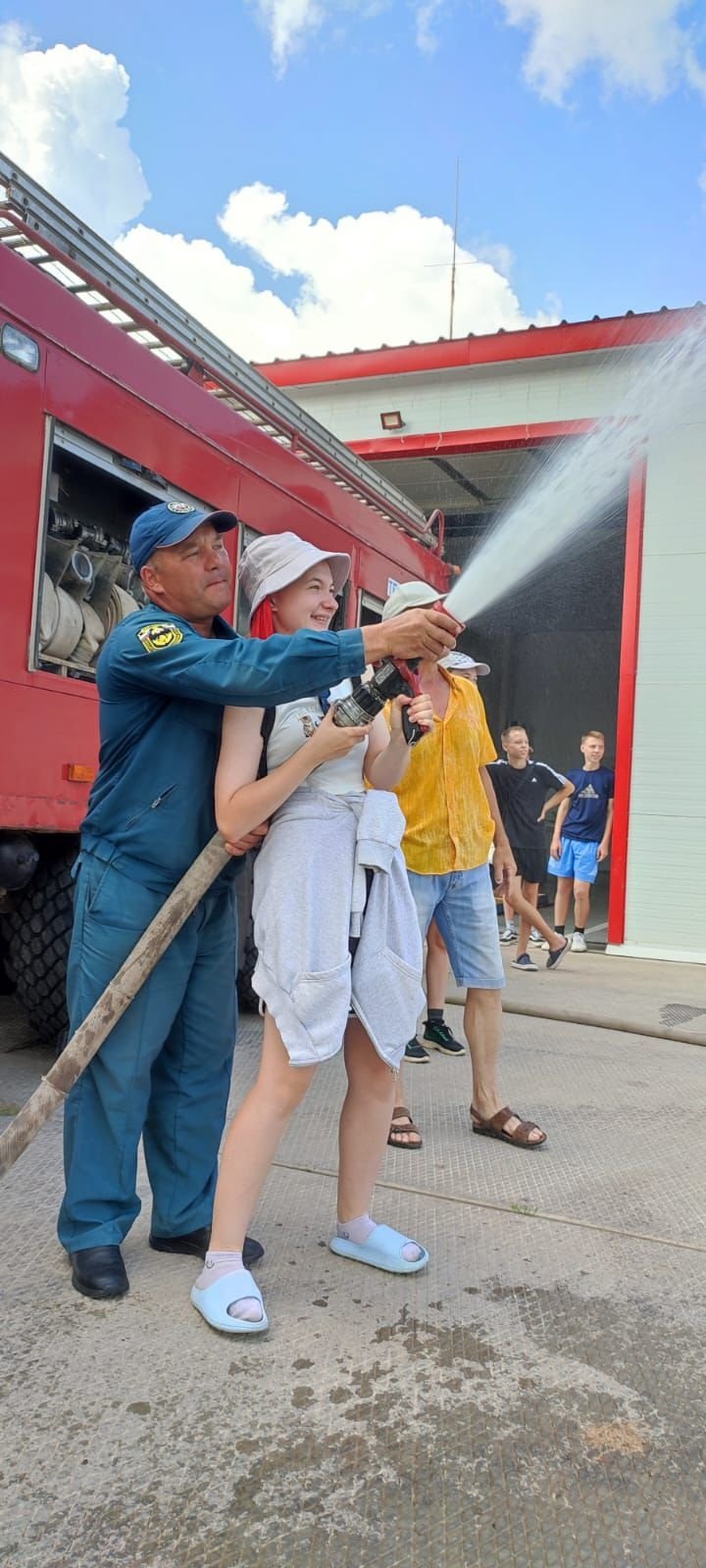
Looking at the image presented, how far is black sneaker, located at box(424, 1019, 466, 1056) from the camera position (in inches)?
192

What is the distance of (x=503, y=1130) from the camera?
11.6 ft

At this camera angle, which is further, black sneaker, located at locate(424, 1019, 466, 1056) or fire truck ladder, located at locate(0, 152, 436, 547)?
black sneaker, located at locate(424, 1019, 466, 1056)

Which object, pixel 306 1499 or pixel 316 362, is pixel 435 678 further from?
pixel 316 362

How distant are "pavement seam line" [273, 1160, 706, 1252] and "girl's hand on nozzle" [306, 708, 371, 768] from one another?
54.7 inches

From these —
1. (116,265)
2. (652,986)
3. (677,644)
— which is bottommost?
(652,986)

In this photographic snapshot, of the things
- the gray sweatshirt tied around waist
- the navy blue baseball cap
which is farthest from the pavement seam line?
the navy blue baseball cap

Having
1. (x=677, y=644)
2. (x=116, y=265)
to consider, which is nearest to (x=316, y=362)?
(x=677, y=644)

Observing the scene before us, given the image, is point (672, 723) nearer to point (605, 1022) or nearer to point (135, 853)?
point (605, 1022)

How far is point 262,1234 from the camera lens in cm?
268

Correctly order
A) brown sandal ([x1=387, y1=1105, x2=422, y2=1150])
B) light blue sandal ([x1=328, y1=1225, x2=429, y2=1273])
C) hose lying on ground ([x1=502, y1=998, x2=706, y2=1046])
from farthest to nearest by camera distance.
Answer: hose lying on ground ([x1=502, y1=998, x2=706, y2=1046]) < brown sandal ([x1=387, y1=1105, x2=422, y2=1150]) < light blue sandal ([x1=328, y1=1225, x2=429, y2=1273])

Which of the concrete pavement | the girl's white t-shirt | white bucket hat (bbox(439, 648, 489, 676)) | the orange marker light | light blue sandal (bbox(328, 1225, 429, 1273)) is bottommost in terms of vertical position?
the concrete pavement

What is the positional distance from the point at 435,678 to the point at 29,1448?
2.50m

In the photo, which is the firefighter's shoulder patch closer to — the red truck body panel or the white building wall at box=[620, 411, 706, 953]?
the red truck body panel

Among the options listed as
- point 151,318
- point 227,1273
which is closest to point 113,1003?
point 227,1273
